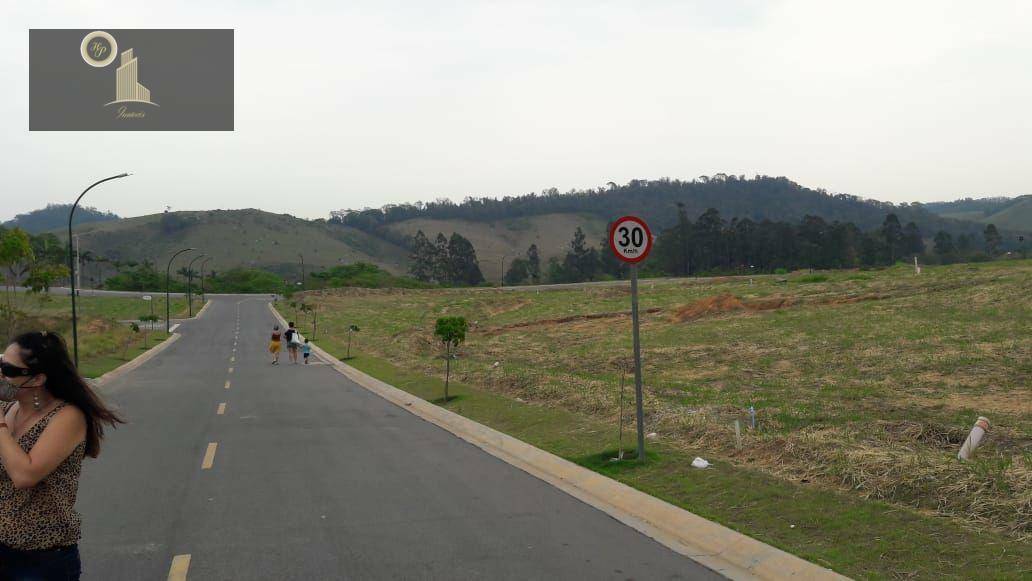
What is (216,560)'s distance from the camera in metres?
7.24

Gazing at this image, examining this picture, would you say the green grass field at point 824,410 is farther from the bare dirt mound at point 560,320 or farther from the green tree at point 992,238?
the green tree at point 992,238

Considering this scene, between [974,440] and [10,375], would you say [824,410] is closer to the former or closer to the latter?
[974,440]

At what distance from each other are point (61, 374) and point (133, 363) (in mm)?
35842

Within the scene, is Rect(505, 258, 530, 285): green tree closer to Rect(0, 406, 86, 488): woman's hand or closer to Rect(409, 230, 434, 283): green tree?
Rect(409, 230, 434, 283): green tree

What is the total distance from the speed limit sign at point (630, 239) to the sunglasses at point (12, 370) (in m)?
7.88

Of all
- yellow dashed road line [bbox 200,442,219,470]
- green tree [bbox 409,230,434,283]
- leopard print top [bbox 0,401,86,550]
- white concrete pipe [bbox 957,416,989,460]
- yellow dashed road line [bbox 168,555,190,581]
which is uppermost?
green tree [bbox 409,230,434,283]

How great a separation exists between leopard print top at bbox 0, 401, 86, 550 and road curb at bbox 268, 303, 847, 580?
5161mm

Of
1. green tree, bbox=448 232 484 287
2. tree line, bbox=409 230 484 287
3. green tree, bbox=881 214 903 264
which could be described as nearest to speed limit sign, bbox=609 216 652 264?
green tree, bbox=881 214 903 264

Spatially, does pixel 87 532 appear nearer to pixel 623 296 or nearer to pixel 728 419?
pixel 728 419

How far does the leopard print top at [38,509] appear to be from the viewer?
3795 mm

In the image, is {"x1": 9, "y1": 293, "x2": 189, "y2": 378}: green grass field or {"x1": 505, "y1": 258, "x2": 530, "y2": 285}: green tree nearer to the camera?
{"x1": 9, "y1": 293, "x2": 189, "y2": 378}: green grass field

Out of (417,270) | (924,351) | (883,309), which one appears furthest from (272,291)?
(924,351)

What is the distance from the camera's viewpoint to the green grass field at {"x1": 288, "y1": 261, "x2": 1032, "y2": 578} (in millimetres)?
7391

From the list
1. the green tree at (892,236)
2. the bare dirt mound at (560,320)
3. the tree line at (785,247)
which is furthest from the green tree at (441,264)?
the bare dirt mound at (560,320)
